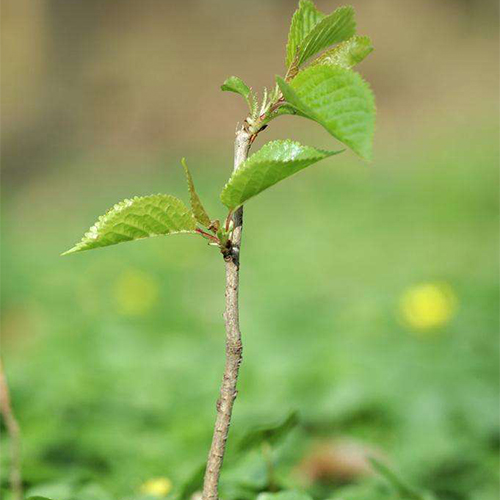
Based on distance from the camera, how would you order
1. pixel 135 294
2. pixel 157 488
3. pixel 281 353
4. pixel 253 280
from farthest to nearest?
pixel 253 280
pixel 135 294
pixel 281 353
pixel 157 488

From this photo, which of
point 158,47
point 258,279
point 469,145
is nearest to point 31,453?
point 258,279

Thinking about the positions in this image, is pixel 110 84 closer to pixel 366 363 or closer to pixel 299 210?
pixel 299 210

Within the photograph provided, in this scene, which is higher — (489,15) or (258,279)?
(489,15)

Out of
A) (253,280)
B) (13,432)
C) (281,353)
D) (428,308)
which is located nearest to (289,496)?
(13,432)

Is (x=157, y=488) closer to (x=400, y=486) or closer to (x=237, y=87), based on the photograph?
(x=400, y=486)

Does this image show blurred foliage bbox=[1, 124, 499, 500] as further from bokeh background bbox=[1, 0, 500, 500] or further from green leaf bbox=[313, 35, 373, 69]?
green leaf bbox=[313, 35, 373, 69]
